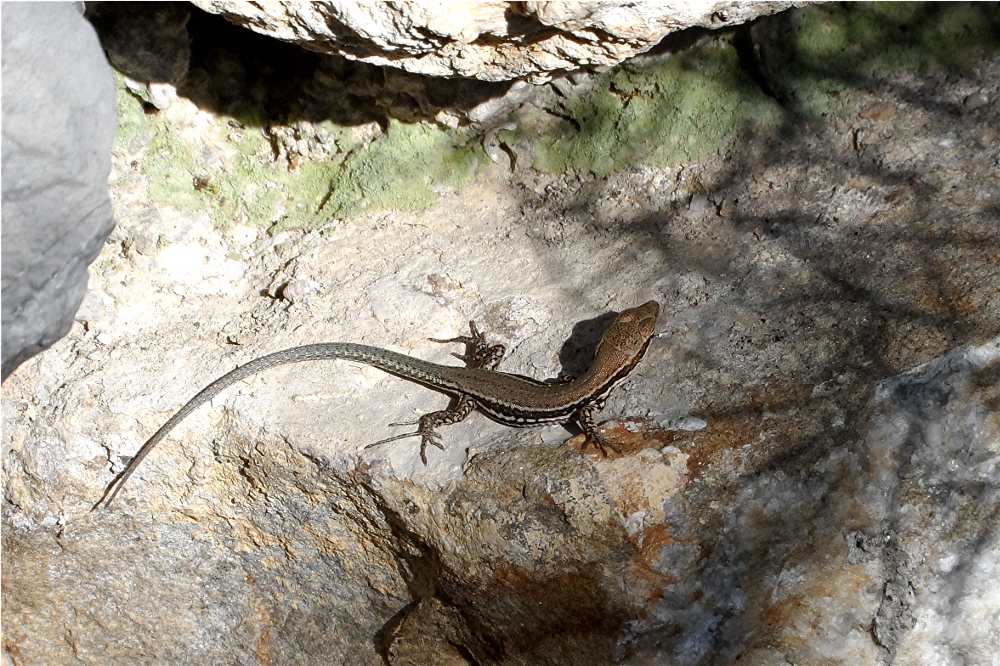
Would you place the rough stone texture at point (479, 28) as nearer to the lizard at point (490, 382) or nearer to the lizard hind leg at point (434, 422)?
the lizard at point (490, 382)

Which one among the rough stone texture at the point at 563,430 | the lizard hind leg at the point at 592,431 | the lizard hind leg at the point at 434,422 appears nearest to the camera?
the rough stone texture at the point at 563,430

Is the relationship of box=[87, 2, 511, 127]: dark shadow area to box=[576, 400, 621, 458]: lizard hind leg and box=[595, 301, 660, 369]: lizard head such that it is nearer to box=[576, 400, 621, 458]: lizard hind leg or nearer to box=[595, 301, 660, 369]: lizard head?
box=[595, 301, 660, 369]: lizard head

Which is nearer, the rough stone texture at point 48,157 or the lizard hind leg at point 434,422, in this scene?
the rough stone texture at point 48,157

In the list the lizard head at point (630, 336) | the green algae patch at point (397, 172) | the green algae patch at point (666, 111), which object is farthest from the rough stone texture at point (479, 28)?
the lizard head at point (630, 336)

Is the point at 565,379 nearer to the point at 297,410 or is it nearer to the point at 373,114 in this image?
the point at 297,410

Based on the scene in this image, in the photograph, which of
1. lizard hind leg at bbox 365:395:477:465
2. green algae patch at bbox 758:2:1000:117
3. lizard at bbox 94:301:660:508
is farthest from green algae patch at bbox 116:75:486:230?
green algae patch at bbox 758:2:1000:117

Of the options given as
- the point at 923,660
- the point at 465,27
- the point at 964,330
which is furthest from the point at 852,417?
the point at 465,27

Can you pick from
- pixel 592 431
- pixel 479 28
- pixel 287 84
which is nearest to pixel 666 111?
pixel 479 28
